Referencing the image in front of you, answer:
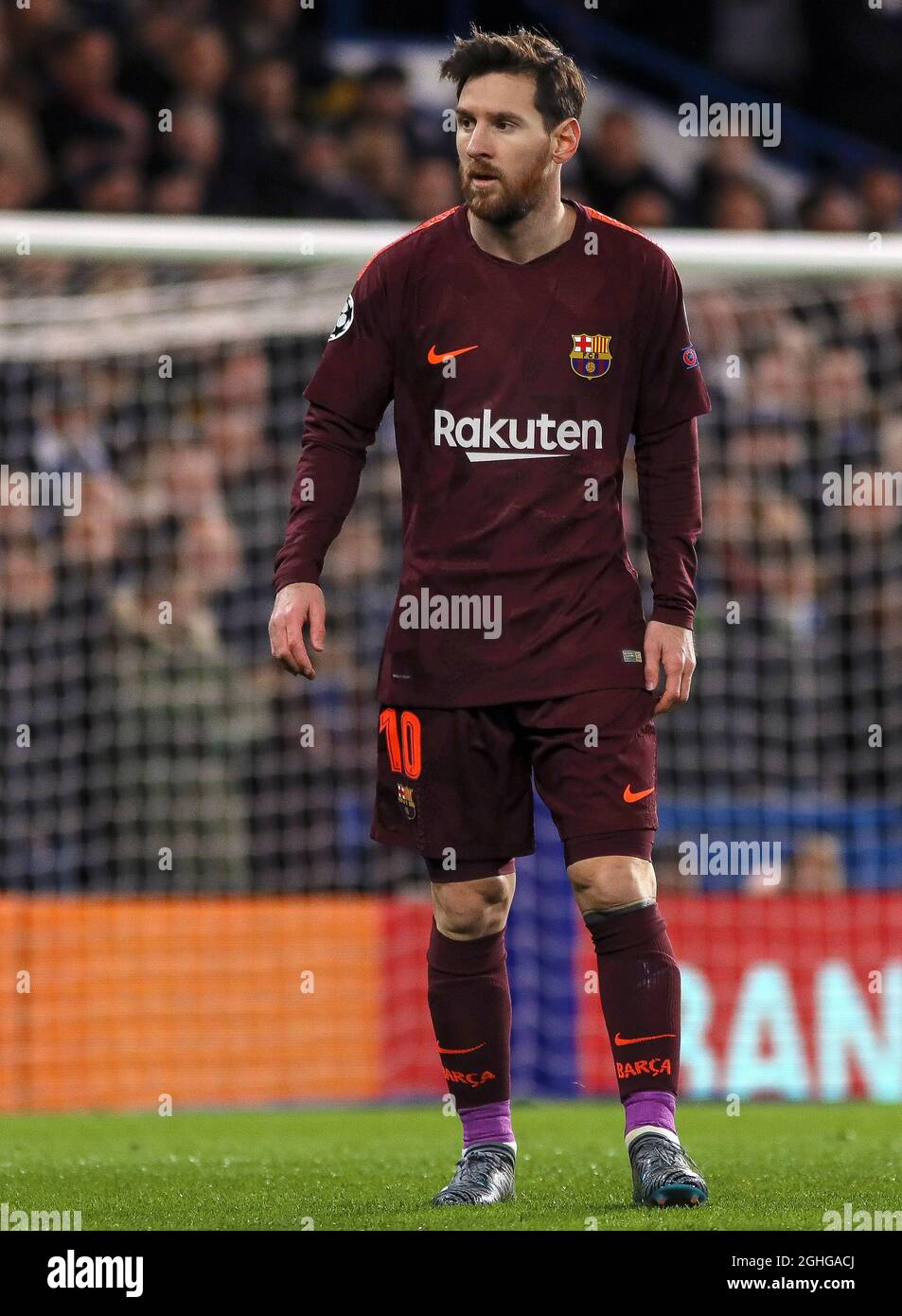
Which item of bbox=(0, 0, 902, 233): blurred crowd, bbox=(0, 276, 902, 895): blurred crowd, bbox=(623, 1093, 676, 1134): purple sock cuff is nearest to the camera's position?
bbox=(623, 1093, 676, 1134): purple sock cuff

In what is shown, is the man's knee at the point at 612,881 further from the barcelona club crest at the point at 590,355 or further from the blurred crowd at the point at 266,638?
the blurred crowd at the point at 266,638

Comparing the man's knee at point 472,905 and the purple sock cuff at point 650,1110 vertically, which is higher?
the man's knee at point 472,905

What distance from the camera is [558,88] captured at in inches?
167

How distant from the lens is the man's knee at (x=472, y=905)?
14.1 ft

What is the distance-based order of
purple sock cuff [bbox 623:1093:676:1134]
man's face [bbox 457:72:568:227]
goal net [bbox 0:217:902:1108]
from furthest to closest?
goal net [bbox 0:217:902:1108] < man's face [bbox 457:72:568:227] < purple sock cuff [bbox 623:1093:676:1134]

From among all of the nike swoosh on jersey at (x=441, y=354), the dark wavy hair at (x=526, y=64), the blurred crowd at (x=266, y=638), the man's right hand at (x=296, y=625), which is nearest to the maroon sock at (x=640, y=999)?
the man's right hand at (x=296, y=625)

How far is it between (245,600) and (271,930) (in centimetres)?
170

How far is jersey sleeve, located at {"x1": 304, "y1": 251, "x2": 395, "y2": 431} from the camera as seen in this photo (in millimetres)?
4375

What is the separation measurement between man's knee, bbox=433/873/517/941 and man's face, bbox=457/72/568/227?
1332mm

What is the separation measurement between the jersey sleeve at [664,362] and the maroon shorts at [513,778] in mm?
596

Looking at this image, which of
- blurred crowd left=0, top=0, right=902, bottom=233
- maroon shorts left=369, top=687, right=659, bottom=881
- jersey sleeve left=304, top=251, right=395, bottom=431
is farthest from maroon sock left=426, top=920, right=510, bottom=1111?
blurred crowd left=0, top=0, right=902, bottom=233

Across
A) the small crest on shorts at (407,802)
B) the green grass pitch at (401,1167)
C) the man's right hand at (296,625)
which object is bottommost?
the green grass pitch at (401,1167)

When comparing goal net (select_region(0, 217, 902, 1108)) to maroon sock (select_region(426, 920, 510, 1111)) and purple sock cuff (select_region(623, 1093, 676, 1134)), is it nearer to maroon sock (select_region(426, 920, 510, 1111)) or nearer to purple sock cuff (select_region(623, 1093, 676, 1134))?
maroon sock (select_region(426, 920, 510, 1111))

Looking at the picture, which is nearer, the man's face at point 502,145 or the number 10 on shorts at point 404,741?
the man's face at point 502,145
